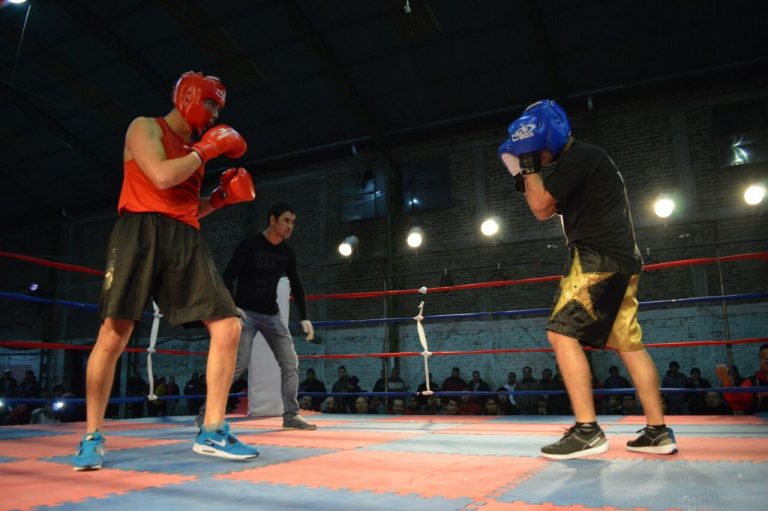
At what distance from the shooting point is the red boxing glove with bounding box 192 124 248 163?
210 centimetres

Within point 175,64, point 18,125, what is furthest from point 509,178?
point 18,125

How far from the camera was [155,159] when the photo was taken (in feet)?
6.64

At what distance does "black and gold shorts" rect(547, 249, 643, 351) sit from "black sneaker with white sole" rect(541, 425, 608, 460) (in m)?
0.33

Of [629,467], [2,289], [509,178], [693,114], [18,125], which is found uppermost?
[18,125]

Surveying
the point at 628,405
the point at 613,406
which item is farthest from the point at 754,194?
the point at 613,406

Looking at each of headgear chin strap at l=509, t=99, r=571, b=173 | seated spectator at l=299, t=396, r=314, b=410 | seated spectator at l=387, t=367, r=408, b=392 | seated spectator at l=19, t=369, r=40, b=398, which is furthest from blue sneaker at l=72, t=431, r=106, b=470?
seated spectator at l=19, t=369, r=40, b=398

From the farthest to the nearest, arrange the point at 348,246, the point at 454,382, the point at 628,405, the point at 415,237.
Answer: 1. the point at 348,246
2. the point at 415,237
3. the point at 454,382
4. the point at 628,405

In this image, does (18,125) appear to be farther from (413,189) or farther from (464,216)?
(464,216)

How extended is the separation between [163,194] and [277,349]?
183 cm

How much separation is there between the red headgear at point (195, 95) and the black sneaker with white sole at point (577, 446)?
1.82 meters

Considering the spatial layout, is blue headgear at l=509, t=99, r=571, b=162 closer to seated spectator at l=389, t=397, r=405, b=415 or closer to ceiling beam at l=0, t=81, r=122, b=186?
seated spectator at l=389, t=397, r=405, b=415

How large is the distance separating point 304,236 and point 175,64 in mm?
3913

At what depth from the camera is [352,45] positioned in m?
8.59

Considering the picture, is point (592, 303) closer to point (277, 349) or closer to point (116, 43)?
point (277, 349)
